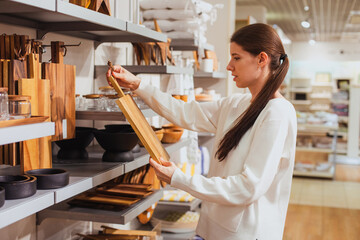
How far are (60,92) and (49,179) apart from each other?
37cm

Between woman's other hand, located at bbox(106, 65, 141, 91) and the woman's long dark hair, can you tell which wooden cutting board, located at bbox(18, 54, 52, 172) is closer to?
woman's other hand, located at bbox(106, 65, 141, 91)

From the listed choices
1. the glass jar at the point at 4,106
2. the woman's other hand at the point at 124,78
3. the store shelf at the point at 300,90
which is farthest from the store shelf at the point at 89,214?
the store shelf at the point at 300,90

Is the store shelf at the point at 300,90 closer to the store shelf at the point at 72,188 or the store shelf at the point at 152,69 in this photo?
the store shelf at the point at 152,69

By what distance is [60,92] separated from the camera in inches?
68.4

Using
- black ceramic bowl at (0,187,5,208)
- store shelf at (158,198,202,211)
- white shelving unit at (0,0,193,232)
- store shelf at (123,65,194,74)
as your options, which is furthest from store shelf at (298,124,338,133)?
black ceramic bowl at (0,187,5,208)

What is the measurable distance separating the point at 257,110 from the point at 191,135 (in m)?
1.57

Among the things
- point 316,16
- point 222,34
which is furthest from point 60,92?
point 316,16

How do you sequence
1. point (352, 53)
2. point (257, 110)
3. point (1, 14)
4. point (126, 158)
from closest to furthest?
point (1, 14), point (257, 110), point (126, 158), point (352, 53)

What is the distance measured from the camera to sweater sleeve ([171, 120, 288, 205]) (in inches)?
A: 71.3

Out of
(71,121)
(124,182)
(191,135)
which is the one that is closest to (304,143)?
(191,135)

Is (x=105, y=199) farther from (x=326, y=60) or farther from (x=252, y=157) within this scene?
(x=326, y=60)

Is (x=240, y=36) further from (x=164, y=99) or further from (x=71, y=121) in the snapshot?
(x=71, y=121)

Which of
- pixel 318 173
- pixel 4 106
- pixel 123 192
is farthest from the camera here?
pixel 318 173

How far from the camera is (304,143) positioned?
9484mm
